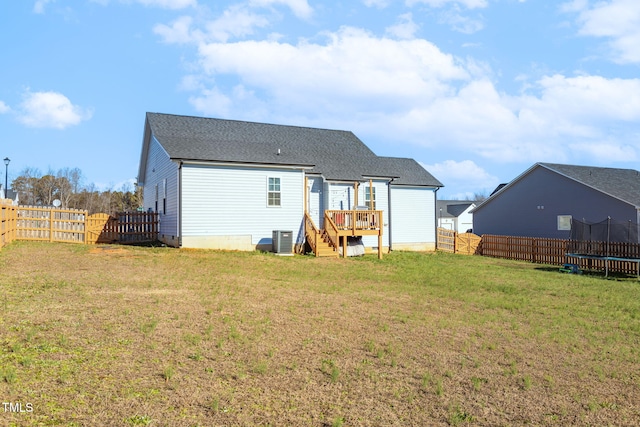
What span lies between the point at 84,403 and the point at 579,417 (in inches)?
202

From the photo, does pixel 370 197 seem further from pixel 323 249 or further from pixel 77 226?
pixel 77 226

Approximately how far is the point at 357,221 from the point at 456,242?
33.4ft

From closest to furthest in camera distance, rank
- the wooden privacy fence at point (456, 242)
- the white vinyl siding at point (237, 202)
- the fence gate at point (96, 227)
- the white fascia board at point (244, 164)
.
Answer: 1. the white fascia board at point (244, 164)
2. the white vinyl siding at point (237, 202)
3. the fence gate at point (96, 227)
4. the wooden privacy fence at point (456, 242)

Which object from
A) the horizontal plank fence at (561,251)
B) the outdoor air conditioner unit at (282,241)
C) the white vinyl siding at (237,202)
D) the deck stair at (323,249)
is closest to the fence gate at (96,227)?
the white vinyl siding at (237,202)

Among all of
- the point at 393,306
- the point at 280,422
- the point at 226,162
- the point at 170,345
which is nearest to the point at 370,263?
the point at 226,162

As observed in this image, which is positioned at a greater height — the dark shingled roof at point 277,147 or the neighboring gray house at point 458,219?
the dark shingled roof at point 277,147

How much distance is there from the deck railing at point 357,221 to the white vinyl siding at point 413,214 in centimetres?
458

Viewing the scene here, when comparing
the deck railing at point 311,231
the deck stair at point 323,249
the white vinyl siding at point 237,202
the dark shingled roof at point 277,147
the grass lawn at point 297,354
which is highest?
the dark shingled roof at point 277,147

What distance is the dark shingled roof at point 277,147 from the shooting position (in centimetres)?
2084

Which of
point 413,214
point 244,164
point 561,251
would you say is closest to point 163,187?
point 244,164

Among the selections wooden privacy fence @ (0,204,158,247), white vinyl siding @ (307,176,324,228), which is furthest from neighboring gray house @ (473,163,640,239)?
wooden privacy fence @ (0,204,158,247)

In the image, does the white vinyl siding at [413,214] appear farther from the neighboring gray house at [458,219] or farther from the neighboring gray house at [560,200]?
the neighboring gray house at [458,219]

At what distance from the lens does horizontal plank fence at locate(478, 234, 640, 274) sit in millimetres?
20656

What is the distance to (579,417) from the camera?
204 inches
